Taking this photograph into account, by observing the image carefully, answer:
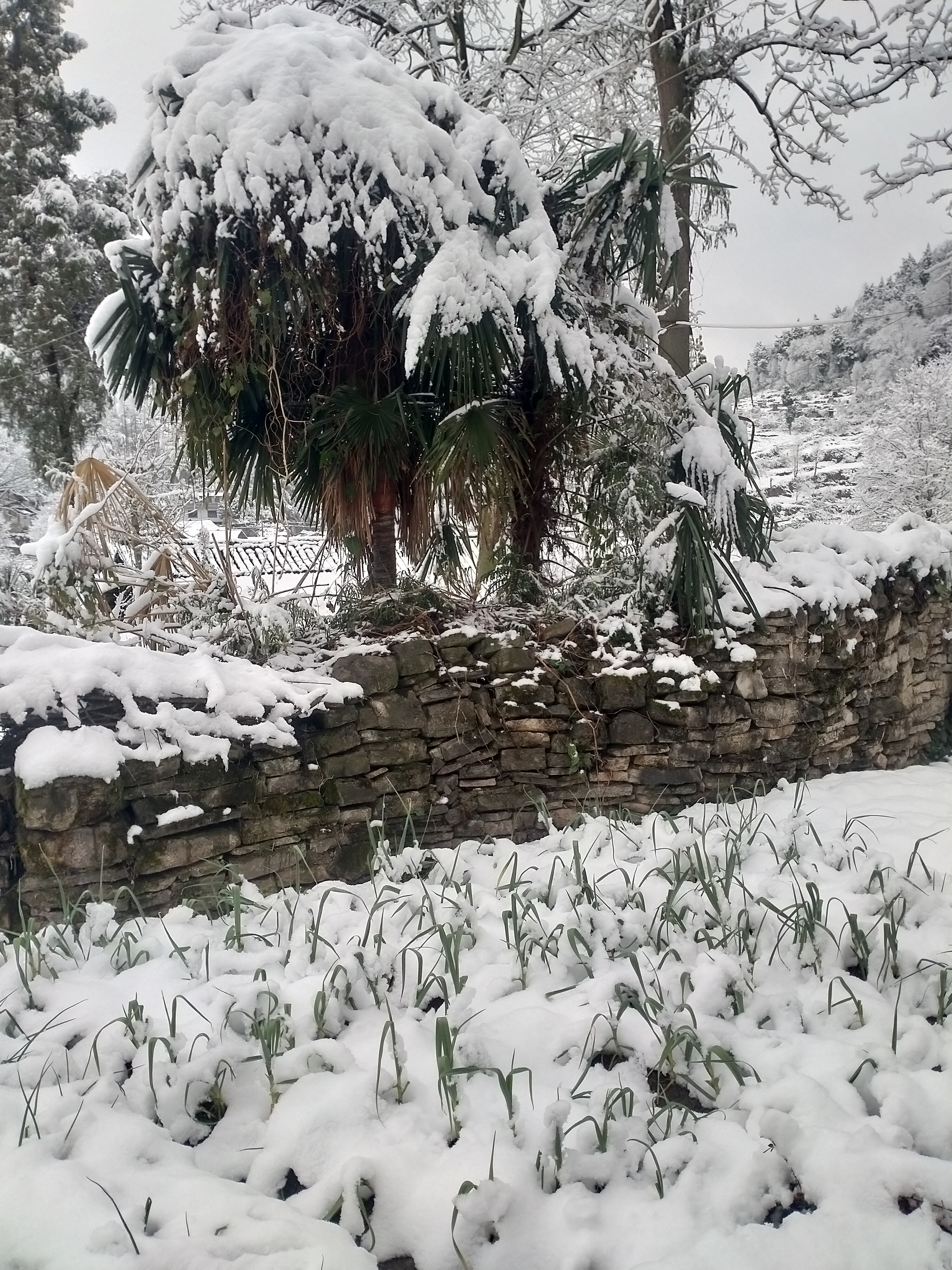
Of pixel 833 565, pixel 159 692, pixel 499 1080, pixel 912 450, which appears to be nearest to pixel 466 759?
pixel 159 692

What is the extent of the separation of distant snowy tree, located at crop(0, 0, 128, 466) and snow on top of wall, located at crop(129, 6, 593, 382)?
5927mm

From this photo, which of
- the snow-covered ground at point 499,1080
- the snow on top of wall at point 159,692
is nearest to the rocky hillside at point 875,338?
the snow on top of wall at point 159,692

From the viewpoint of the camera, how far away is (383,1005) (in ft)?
5.11

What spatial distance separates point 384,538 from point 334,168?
1.58 metres

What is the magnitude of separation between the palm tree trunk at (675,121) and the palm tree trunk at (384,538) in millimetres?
2496

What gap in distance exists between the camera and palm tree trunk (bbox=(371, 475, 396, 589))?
11.5 ft

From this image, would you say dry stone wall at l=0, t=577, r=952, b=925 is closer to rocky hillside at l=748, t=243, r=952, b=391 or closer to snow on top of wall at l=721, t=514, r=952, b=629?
snow on top of wall at l=721, t=514, r=952, b=629

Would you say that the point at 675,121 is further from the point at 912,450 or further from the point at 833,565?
the point at 912,450

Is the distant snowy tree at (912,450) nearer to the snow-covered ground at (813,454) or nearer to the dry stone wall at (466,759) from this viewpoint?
the snow-covered ground at (813,454)

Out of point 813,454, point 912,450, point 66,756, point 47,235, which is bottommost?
point 66,756

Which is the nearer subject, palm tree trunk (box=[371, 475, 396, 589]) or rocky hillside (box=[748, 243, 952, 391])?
palm tree trunk (box=[371, 475, 396, 589])

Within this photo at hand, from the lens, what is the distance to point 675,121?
5.26 meters

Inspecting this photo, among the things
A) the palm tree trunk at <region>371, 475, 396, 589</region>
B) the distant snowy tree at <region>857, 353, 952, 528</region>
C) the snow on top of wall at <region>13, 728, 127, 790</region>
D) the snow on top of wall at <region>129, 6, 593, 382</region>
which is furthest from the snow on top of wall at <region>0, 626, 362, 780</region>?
the distant snowy tree at <region>857, 353, 952, 528</region>

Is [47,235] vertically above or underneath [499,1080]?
above
